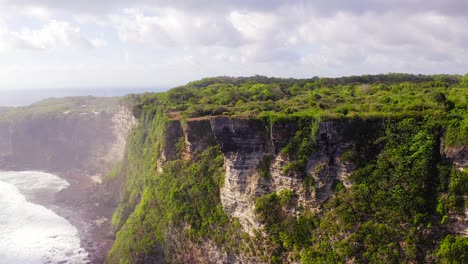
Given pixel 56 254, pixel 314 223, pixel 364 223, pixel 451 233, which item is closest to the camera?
pixel 451 233

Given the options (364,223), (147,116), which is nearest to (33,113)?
(147,116)

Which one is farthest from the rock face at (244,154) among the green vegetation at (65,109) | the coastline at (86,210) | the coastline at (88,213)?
the green vegetation at (65,109)

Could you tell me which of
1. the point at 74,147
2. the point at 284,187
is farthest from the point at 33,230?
the point at 284,187

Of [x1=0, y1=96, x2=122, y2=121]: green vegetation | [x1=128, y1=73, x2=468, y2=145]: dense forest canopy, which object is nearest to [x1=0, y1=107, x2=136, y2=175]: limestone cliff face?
[x1=0, y1=96, x2=122, y2=121]: green vegetation

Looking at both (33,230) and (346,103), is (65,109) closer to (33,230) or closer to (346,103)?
(33,230)

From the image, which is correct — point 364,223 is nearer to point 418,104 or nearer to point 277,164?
point 277,164

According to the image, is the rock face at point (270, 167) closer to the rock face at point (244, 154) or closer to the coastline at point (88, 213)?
the rock face at point (244, 154)

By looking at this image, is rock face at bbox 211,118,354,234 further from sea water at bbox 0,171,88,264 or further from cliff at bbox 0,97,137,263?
cliff at bbox 0,97,137,263
